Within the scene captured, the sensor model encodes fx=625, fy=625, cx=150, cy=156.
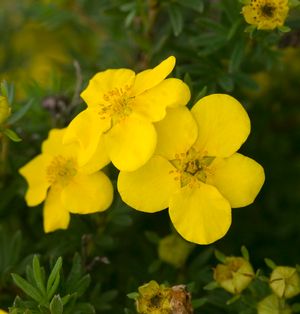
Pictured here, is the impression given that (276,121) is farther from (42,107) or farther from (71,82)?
(42,107)

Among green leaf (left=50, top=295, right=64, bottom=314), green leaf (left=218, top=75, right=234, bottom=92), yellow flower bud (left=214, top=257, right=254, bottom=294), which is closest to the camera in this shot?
green leaf (left=50, top=295, right=64, bottom=314)

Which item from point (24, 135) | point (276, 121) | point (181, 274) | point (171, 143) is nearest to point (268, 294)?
point (181, 274)

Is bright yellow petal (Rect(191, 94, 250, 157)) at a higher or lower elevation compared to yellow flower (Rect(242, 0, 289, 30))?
lower

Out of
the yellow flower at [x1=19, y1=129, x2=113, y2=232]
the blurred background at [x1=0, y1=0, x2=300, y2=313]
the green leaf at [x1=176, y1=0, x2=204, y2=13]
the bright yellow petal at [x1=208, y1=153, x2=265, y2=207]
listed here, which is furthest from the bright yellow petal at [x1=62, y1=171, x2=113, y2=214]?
the green leaf at [x1=176, y1=0, x2=204, y2=13]

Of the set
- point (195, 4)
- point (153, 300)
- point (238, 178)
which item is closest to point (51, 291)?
point (153, 300)

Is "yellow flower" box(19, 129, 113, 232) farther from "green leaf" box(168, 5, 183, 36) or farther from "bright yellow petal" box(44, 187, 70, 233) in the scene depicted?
"green leaf" box(168, 5, 183, 36)

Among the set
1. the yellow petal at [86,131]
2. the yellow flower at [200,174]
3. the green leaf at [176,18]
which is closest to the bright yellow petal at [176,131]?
the yellow flower at [200,174]

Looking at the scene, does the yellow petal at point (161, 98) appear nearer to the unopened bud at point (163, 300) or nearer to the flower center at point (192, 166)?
the flower center at point (192, 166)
